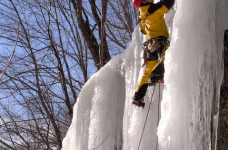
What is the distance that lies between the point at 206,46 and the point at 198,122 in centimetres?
41

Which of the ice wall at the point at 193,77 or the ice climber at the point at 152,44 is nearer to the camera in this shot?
the ice wall at the point at 193,77

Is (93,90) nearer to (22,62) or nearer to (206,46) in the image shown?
(206,46)

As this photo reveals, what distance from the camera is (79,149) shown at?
2930 mm

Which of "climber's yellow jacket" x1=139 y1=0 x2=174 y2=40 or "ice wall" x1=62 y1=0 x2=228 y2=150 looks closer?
"ice wall" x1=62 y1=0 x2=228 y2=150

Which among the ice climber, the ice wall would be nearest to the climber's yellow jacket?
the ice climber

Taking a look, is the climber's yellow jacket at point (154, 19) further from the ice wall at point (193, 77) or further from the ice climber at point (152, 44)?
the ice wall at point (193, 77)

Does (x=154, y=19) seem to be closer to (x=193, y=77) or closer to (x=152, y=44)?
(x=152, y=44)

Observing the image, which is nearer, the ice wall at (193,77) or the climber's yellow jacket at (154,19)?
the ice wall at (193,77)

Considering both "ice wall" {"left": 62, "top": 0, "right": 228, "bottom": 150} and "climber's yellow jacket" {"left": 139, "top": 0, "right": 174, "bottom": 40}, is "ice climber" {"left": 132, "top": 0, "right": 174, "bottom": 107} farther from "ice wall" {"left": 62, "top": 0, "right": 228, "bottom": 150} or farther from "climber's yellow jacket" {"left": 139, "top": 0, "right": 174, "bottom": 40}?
"ice wall" {"left": 62, "top": 0, "right": 228, "bottom": 150}

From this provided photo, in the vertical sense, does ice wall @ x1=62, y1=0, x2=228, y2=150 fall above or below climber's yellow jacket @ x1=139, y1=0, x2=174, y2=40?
below

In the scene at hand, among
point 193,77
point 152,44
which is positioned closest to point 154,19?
point 152,44

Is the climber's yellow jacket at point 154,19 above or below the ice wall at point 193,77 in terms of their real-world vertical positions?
above

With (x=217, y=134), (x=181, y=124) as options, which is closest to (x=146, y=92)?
(x=181, y=124)

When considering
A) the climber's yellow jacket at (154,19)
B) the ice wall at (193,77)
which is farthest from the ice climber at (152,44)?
the ice wall at (193,77)
